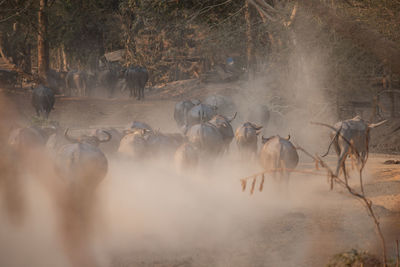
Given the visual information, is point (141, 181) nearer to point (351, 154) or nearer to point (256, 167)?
point (256, 167)

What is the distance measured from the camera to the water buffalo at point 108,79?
29859 millimetres

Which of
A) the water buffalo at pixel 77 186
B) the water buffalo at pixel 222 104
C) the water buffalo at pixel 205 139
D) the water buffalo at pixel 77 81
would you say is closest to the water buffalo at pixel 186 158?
the water buffalo at pixel 205 139

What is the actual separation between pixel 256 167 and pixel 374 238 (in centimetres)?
543

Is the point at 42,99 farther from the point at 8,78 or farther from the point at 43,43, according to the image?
the point at 8,78

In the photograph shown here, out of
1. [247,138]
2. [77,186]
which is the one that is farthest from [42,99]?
[77,186]

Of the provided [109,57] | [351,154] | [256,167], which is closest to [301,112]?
[256,167]

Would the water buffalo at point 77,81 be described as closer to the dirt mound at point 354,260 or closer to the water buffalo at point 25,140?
the water buffalo at point 25,140

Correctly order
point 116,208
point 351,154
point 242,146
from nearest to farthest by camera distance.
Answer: point 351,154 < point 116,208 < point 242,146

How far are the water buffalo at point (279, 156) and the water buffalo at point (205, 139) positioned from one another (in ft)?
6.39

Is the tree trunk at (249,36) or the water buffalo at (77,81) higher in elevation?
the tree trunk at (249,36)

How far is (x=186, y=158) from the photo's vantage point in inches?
412

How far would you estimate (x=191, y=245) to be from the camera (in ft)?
23.9

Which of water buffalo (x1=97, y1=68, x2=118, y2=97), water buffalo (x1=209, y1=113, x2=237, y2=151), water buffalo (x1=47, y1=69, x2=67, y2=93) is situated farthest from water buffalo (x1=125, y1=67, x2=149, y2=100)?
water buffalo (x1=209, y1=113, x2=237, y2=151)

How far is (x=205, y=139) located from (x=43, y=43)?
1905cm
